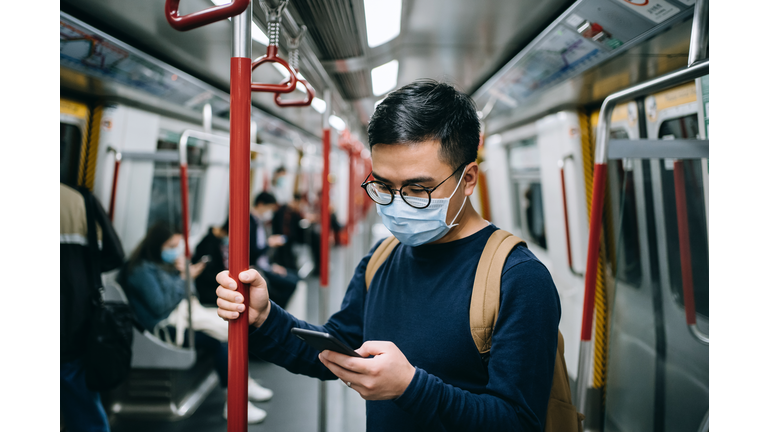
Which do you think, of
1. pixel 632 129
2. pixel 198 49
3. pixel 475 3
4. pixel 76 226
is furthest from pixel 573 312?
pixel 76 226

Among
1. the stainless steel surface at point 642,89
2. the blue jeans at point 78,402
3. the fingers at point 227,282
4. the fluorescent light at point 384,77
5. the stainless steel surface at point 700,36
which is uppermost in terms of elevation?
the fluorescent light at point 384,77

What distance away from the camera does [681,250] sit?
2203 mm

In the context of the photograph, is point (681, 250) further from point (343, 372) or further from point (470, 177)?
point (343, 372)

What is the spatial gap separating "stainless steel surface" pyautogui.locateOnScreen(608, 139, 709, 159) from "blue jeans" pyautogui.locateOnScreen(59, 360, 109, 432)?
3.21 meters

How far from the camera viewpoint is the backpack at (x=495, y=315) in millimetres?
1059

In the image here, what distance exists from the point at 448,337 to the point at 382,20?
172 cm

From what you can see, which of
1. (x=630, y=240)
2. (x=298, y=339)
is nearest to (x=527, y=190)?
(x=630, y=240)

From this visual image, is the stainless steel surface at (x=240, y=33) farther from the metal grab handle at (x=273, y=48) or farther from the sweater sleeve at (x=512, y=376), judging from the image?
the sweater sleeve at (x=512, y=376)

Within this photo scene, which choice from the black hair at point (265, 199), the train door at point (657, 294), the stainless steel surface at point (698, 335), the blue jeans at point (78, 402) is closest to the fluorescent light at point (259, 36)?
the train door at point (657, 294)

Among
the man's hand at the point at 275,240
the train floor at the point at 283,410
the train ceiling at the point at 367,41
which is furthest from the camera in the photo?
the man's hand at the point at 275,240

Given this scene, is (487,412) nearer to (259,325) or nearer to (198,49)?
(259,325)

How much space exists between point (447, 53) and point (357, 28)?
3.25 feet

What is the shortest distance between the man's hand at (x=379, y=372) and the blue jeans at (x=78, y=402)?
8.25 ft

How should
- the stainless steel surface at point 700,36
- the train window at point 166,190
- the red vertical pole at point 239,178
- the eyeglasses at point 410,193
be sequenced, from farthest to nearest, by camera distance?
the train window at point 166,190, the stainless steel surface at point 700,36, the eyeglasses at point 410,193, the red vertical pole at point 239,178
